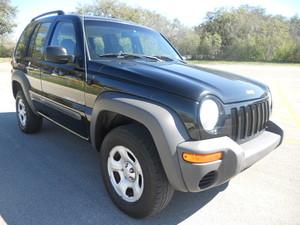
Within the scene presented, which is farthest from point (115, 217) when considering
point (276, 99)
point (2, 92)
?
point (2, 92)

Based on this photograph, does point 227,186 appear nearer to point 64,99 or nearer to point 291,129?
point 64,99

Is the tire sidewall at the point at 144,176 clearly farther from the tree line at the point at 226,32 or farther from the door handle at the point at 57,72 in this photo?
the tree line at the point at 226,32

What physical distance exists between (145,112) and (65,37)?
6.25ft

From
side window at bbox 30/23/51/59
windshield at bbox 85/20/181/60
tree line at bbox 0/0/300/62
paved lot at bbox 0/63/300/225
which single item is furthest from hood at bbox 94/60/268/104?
tree line at bbox 0/0/300/62

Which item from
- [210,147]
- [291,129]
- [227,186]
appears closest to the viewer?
[210,147]

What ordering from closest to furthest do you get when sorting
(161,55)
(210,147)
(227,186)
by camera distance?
(210,147)
(227,186)
(161,55)

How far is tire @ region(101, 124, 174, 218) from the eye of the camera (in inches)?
99.2

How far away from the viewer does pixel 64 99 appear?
3734mm

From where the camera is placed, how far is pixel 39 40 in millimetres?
4453

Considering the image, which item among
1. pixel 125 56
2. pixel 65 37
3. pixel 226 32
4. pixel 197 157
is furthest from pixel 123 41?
pixel 226 32

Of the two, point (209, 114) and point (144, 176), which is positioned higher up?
point (209, 114)

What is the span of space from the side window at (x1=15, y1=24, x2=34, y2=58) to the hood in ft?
7.66

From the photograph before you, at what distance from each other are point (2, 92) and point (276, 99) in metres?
8.72

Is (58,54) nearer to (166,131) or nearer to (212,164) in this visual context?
(166,131)
